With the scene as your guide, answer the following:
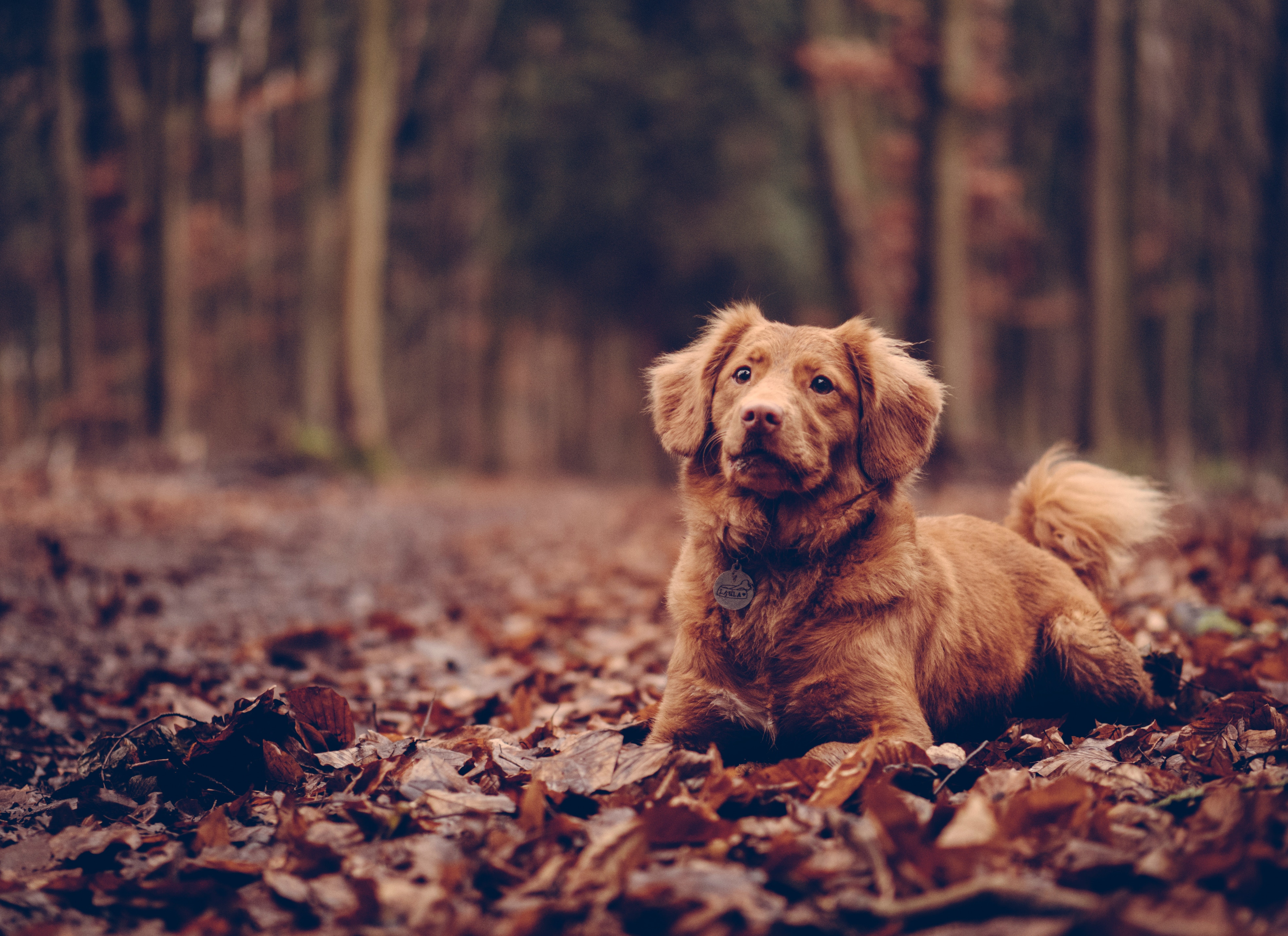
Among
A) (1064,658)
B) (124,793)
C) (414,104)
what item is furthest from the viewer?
(414,104)

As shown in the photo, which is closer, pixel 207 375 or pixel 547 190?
pixel 547 190

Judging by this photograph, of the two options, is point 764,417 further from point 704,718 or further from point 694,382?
point 704,718

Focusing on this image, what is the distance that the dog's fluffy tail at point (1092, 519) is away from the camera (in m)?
4.04

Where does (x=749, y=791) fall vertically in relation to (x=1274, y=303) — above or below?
below

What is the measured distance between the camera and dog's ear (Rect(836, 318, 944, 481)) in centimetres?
334

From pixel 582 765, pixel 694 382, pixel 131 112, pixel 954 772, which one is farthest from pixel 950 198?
pixel 131 112

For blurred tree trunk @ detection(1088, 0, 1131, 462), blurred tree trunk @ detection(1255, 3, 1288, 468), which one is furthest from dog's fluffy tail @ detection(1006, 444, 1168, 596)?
blurred tree trunk @ detection(1255, 3, 1288, 468)

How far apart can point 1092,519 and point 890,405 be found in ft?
4.15

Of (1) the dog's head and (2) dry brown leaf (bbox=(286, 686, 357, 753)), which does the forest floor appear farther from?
(1) the dog's head

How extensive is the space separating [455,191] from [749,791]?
29.3 m

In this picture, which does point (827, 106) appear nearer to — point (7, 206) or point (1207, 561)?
point (1207, 561)

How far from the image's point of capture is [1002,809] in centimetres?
246

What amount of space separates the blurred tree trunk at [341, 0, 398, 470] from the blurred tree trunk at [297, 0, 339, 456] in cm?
257

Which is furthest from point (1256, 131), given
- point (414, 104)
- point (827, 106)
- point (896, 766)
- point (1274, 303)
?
point (896, 766)
